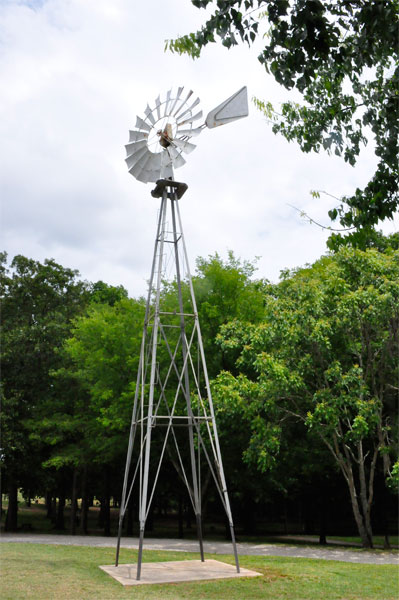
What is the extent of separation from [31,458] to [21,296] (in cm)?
767

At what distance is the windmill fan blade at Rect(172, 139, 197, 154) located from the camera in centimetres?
1205

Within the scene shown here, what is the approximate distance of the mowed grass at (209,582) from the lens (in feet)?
27.8

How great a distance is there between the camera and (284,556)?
1427cm

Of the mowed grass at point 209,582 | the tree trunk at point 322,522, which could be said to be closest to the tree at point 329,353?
the tree trunk at point 322,522

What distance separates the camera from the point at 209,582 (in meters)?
9.52

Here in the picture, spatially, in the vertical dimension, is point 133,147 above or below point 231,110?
below

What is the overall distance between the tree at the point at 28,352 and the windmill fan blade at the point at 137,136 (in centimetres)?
1444

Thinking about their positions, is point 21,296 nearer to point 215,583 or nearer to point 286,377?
point 286,377

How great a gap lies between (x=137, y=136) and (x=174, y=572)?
29.1ft

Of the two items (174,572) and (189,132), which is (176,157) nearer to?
(189,132)

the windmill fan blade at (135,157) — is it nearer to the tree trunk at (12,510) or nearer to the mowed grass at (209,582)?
the mowed grass at (209,582)

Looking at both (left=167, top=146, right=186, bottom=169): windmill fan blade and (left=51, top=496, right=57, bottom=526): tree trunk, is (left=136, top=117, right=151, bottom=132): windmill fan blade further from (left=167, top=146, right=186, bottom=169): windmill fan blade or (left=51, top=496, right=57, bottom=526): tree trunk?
(left=51, top=496, right=57, bottom=526): tree trunk

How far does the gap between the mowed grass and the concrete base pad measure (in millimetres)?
266

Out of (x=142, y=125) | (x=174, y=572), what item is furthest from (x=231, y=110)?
(x=174, y=572)
